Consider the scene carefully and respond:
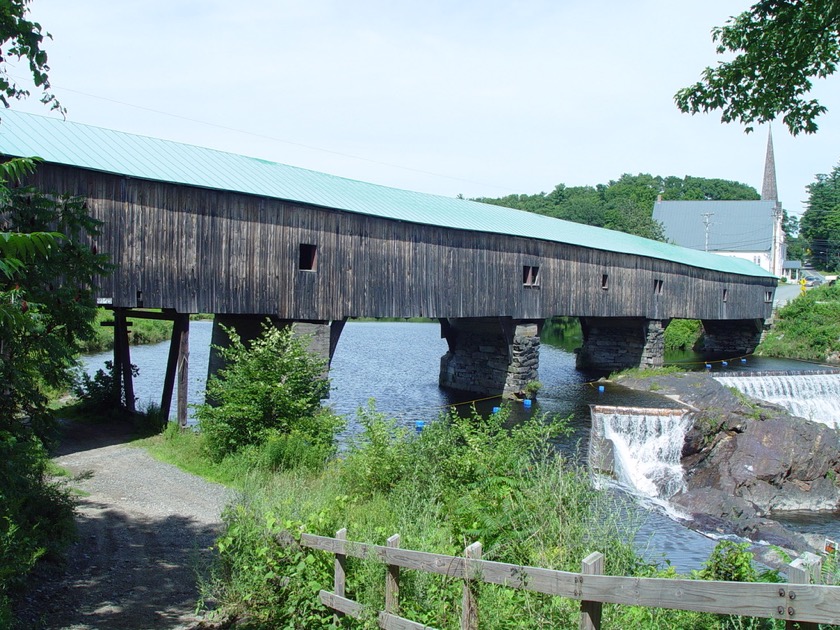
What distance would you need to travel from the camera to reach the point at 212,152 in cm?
1566

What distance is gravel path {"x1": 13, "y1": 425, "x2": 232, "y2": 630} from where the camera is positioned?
5.65 meters

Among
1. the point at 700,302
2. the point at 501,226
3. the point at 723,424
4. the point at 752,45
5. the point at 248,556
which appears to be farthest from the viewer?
the point at 700,302

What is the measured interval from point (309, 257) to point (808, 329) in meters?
33.3

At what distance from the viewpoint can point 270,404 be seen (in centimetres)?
1138

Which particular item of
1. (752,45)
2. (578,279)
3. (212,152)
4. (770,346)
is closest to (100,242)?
(212,152)

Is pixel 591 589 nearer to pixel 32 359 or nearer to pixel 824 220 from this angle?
pixel 32 359

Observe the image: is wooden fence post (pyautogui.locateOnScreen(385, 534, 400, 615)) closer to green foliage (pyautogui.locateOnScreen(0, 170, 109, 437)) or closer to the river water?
green foliage (pyautogui.locateOnScreen(0, 170, 109, 437))

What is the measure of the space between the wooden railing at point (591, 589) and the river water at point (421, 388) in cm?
528

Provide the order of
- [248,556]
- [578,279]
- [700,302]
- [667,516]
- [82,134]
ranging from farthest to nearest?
1. [700,302]
2. [578,279]
3. [82,134]
4. [667,516]
5. [248,556]

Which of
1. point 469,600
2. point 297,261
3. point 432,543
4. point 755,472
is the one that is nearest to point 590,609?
point 469,600

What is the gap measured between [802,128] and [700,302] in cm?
2474

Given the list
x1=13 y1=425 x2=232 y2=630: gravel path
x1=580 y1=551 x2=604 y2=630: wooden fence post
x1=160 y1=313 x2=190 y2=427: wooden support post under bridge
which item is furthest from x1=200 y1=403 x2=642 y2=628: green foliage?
x1=160 y1=313 x2=190 y2=427: wooden support post under bridge

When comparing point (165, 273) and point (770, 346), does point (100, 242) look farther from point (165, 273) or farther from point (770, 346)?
point (770, 346)

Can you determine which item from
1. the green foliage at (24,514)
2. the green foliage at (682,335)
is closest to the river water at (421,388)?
the green foliage at (682,335)
